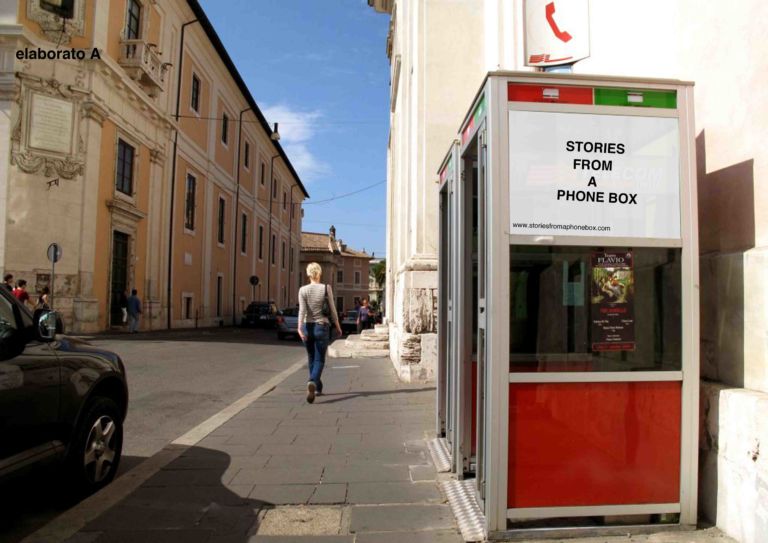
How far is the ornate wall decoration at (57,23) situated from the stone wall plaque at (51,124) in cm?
203

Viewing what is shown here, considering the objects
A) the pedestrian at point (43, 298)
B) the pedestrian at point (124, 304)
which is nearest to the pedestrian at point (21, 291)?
the pedestrian at point (43, 298)

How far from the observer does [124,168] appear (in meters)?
23.1

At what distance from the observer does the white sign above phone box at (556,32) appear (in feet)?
16.7

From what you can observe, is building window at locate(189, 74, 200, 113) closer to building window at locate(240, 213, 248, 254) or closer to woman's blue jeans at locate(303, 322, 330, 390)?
building window at locate(240, 213, 248, 254)

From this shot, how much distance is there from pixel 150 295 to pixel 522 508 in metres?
23.7

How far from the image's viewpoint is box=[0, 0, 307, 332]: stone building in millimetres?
18219

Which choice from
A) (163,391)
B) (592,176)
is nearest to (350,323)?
(163,391)

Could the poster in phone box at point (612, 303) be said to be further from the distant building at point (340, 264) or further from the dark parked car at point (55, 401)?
the distant building at point (340, 264)

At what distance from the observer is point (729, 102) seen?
3438mm

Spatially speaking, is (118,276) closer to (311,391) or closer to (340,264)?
(311,391)

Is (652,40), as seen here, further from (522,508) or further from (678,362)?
(522,508)

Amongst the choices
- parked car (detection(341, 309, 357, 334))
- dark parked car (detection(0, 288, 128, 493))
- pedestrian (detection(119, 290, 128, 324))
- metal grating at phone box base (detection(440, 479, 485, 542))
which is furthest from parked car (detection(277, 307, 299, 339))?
metal grating at phone box base (detection(440, 479, 485, 542))

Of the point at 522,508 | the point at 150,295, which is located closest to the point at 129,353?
the point at 150,295

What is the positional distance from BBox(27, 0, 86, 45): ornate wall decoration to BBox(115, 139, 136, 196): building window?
13.2 feet
